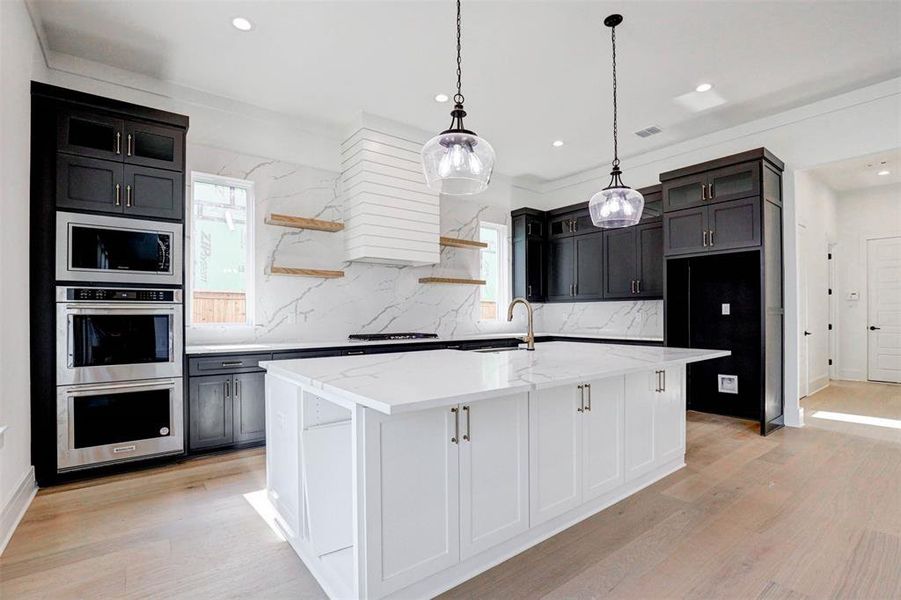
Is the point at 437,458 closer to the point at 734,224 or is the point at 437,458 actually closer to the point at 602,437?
the point at 602,437

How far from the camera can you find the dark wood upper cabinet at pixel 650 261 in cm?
518

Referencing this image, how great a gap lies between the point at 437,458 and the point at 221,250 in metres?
3.36

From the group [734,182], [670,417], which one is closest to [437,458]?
[670,417]

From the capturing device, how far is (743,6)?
2887mm

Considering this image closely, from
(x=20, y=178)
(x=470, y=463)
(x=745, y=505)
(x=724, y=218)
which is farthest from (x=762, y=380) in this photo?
(x=20, y=178)

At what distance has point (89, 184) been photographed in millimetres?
3080

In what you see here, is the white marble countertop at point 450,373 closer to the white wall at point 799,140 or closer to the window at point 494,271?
the white wall at point 799,140

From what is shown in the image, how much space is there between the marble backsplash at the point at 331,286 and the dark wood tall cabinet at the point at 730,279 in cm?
64

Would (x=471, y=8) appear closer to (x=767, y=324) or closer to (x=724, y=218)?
(x=724, y=218)

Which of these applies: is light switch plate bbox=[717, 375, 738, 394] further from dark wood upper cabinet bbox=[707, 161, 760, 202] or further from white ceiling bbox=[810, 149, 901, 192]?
white ceiling bbox=[810, 149, 901, 192]

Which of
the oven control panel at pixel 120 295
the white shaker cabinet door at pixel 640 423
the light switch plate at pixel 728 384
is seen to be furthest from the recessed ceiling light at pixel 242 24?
the light switch plate at pixel 728 384

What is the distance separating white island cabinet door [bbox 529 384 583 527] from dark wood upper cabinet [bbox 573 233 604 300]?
12.3 feet

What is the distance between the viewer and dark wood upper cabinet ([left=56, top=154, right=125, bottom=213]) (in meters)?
2.99

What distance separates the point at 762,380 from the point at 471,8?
3977mm
